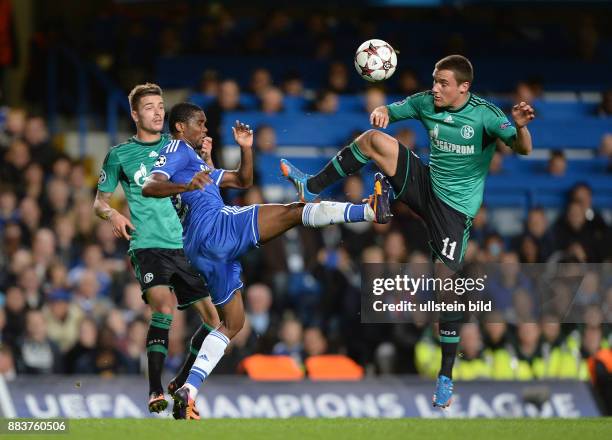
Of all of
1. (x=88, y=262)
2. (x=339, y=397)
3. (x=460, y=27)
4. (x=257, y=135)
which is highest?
(x=460, y=27)

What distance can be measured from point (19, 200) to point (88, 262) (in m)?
1.16

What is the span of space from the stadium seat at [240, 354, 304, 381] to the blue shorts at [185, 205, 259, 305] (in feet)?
11.7

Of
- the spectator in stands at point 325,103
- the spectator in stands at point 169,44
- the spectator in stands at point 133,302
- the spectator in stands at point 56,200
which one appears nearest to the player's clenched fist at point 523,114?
the spectator in stands at point 133,302

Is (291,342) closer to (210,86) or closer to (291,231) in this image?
(291,231)

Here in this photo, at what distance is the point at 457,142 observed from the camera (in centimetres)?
1030

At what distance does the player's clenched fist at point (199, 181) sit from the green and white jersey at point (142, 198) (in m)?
1.09

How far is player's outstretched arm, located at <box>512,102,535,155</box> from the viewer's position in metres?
9.62

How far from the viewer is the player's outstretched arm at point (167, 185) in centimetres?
927

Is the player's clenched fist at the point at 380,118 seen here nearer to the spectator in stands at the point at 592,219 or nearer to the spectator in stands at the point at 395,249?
the spectator in stands at the point at 395,249

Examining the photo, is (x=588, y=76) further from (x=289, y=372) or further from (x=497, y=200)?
(x=289, y=372)

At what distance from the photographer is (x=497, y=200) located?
50.6 ft

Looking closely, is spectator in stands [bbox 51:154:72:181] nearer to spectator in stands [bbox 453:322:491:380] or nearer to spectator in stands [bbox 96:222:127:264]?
spectator in stands [bbox 96:222:127:264]

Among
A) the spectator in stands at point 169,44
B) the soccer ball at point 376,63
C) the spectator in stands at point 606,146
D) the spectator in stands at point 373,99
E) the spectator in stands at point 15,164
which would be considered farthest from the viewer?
the spectator in stands at point 169,44

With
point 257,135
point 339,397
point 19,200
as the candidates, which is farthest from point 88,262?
point 339,397
